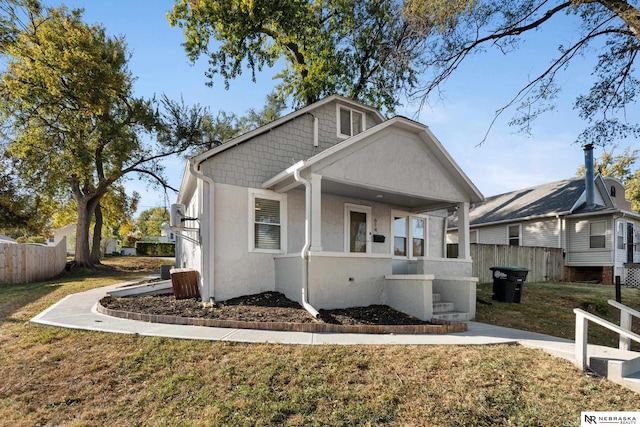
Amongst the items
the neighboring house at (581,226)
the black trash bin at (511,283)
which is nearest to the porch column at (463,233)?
the black trash bin at (511,283)

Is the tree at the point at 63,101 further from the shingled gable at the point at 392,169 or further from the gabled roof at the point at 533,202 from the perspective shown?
the gabled roof at the point at 533,202

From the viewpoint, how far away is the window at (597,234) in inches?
679

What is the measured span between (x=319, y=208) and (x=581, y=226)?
17.4m

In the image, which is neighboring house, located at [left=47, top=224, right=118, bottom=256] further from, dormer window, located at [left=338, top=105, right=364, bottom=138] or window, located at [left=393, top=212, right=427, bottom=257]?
window, located at [left=393, top=212, right=427, bottom=257]

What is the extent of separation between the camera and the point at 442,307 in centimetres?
798

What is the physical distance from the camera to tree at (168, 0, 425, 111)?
13.4 metres

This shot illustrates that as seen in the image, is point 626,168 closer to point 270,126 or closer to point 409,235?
point 409,235

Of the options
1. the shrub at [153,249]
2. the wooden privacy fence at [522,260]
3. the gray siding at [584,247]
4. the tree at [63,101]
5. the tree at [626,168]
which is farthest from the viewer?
the shrub at [153,249]

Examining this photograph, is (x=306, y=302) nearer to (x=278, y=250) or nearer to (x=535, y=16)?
(x=278, y=250)

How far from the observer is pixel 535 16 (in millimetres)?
7664

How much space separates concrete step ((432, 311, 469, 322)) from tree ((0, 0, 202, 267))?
17260mm

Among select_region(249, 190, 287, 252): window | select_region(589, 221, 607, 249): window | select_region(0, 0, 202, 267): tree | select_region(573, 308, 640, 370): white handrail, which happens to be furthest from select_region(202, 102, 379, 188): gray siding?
select_region(589, 221, 607, 249): window

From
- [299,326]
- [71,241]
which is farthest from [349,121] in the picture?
[71,241]

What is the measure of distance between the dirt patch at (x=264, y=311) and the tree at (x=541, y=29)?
5.55m
